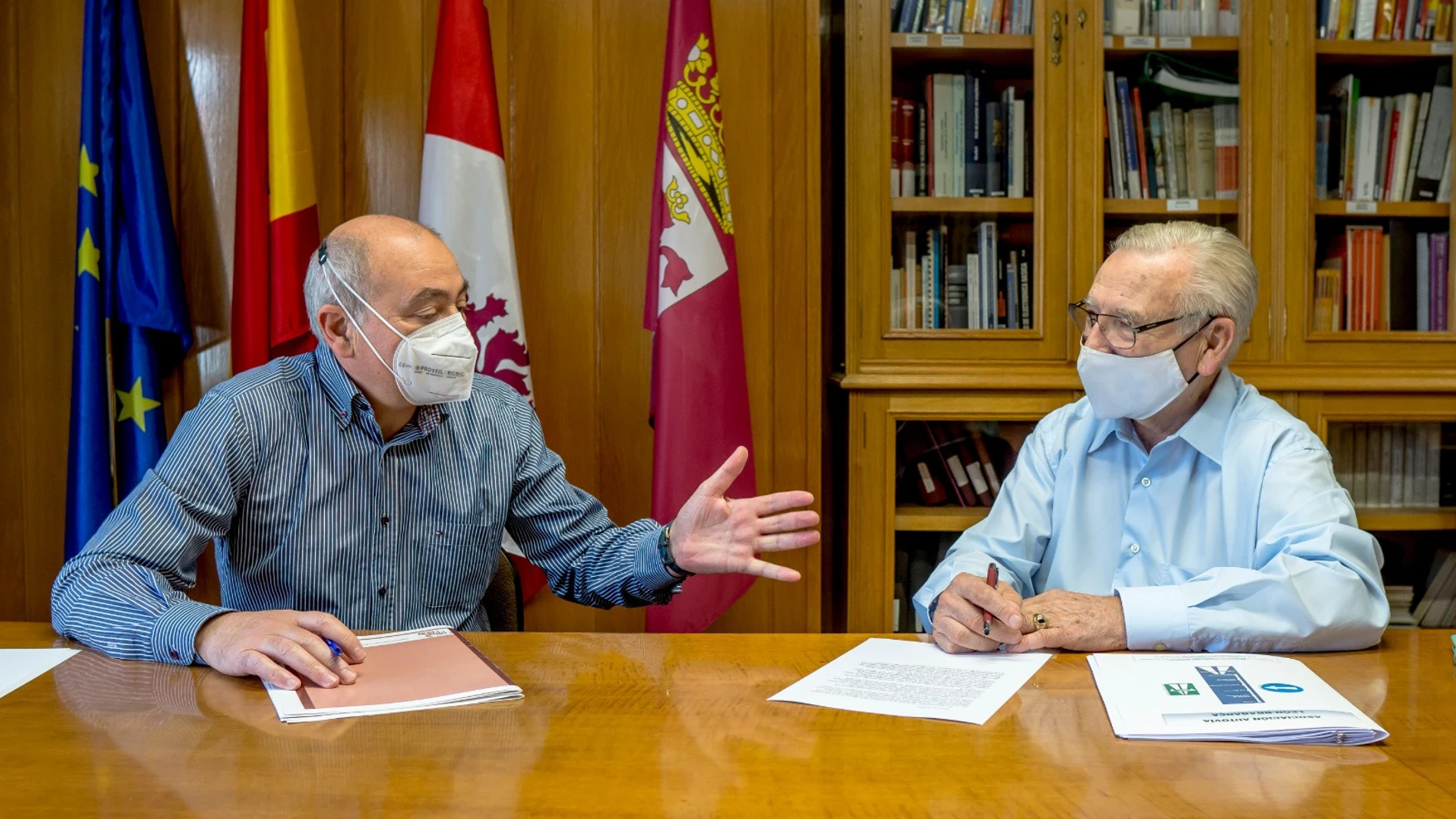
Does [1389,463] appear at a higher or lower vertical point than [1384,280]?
lower

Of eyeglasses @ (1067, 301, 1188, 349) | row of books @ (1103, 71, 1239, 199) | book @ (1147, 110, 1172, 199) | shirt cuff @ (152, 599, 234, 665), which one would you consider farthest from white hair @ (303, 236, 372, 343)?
book @ (1147, 110, 1172, 199)

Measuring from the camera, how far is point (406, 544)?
1.75m

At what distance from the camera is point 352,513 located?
5.61 feet

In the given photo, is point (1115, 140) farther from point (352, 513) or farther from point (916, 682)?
point (352, 513)

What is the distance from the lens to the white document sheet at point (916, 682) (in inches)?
46.1

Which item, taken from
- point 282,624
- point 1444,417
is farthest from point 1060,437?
point 1444,417

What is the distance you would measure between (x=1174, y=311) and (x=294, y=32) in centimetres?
198

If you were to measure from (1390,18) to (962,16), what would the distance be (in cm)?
107

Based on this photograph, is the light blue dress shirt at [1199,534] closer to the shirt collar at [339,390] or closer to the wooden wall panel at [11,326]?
the shirt collar at [339,390]

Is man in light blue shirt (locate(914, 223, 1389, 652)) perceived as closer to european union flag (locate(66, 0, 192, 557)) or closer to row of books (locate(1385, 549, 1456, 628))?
row of books (locate(1385, 549, 1456, 628))

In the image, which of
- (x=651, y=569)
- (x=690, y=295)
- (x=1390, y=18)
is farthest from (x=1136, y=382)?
(x=1390, y=18)

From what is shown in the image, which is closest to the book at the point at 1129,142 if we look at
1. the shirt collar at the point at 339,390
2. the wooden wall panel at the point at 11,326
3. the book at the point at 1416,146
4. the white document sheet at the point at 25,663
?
the book at the point at 1416,146

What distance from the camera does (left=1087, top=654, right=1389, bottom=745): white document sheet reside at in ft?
3.49

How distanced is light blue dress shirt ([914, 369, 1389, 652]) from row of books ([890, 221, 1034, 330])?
83 centimetres
